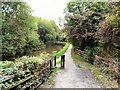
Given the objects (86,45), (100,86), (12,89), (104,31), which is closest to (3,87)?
(12,89)

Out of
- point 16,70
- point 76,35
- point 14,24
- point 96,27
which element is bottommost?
point 16,70

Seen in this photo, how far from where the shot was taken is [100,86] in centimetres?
862

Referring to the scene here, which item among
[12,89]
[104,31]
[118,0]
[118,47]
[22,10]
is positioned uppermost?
[22,10]

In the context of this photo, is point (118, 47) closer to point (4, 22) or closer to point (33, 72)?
point (33, 72)

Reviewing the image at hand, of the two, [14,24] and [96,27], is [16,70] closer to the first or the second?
[96,27]

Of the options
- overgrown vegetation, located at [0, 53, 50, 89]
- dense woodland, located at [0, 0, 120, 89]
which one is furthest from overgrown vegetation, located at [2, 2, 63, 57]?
overgrown vegetation, located at [0, 53, 50, 89]

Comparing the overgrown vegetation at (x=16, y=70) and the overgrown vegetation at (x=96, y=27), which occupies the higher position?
the overgrown vegetation at (x=96, y=27)

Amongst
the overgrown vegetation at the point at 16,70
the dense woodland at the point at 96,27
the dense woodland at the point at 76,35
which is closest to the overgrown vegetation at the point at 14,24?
the dense woodland at the point at 76,35

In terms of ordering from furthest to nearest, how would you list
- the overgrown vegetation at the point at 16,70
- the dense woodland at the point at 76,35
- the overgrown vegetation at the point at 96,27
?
the overgrown vegetation at the point at 96,27
the dense woodland at the point at 76,35
the overgrown vegetation at the point at 16,70

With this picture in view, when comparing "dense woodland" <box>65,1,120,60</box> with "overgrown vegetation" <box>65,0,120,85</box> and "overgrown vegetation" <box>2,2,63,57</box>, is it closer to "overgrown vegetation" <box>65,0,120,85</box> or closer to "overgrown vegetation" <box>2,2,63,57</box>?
"overgrown vegetation" <box>65,0,120,85</box>

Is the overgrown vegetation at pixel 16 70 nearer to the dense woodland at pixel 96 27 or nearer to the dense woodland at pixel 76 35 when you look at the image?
the dense woodland at pixel 76 35

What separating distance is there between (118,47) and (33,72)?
5.49 m

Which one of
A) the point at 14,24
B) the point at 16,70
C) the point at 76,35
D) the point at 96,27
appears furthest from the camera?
the point at 14,24

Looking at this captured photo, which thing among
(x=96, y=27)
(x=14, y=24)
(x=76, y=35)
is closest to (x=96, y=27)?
(x=96, y=27)
